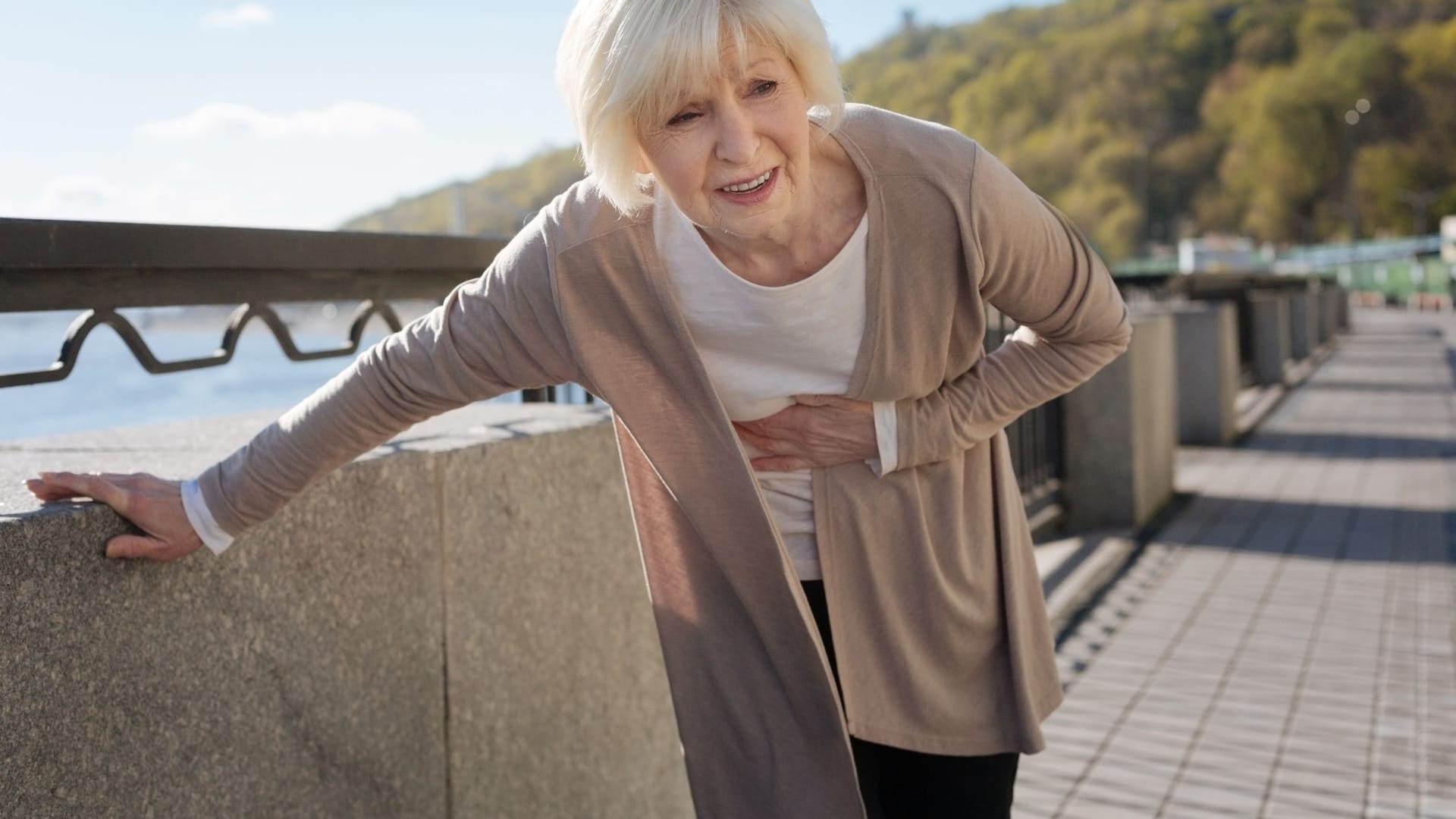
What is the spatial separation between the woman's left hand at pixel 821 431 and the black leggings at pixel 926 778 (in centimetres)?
20

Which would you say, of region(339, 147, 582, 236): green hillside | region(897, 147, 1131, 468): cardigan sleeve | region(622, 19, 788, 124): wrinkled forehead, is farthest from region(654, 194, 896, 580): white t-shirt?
region(339, 147, 582, 236): green hillside

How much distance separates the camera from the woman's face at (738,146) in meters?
1.79

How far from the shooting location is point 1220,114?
122 m

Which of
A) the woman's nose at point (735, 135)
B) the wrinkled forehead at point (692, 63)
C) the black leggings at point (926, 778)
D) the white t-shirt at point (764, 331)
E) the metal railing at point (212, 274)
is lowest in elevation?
the black leggings at point (926, 778)

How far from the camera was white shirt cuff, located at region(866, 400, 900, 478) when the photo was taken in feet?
6.77

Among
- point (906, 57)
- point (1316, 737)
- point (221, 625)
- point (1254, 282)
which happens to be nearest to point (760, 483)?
point (221, 625)

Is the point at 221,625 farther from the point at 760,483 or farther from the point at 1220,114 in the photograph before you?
the point at 1220,114

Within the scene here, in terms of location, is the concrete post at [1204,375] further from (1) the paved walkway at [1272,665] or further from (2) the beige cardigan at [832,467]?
(2) the beige cardigan at [832,467]

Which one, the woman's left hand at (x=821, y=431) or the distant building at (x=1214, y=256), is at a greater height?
the distant building at (x=1214, y=256)

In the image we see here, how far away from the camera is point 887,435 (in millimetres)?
2064

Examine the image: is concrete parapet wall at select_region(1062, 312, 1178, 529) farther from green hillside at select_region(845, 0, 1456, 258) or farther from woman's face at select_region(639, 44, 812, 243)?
green hillside at select_region(845, 0, 1456, 258)

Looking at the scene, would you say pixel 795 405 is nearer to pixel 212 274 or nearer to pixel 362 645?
pixel 362 645

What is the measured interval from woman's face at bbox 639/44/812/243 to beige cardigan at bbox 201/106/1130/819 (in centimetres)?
14

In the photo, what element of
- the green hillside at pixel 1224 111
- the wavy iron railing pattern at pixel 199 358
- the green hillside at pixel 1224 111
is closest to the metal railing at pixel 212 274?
the wavy iron railing pattern at pixel 199 358
